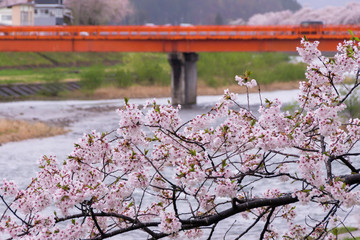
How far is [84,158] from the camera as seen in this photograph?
990cm

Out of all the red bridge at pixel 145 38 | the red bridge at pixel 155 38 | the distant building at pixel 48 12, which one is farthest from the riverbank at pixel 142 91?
the distant building at pixel 48 12

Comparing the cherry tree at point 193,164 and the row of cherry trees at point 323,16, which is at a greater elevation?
the row of cherry trees at point 323,16

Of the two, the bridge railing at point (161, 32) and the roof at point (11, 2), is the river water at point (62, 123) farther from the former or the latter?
the roof at point (11, 2)

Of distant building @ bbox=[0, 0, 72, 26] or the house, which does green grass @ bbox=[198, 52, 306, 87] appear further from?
the house

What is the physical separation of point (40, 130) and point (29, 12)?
45.2 metres

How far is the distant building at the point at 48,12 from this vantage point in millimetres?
85625

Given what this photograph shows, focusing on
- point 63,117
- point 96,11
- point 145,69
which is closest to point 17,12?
point 145,69

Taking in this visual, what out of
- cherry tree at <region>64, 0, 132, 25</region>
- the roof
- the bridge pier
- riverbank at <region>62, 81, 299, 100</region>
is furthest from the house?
the bridge pier

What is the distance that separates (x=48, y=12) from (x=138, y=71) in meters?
14.0

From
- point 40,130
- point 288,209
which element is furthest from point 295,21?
point 288,209

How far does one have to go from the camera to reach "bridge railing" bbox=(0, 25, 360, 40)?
2419 inches

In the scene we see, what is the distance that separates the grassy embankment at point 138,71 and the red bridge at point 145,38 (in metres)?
13.8

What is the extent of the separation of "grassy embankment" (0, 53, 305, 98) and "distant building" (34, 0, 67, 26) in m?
6.36

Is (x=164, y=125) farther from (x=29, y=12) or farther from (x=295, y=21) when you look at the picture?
(x=295, y=21)
